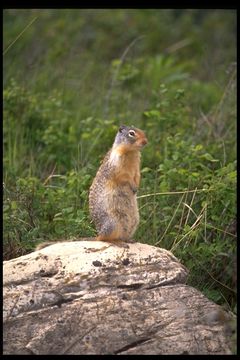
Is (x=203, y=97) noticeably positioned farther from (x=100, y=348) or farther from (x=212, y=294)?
(x=100, y=348)

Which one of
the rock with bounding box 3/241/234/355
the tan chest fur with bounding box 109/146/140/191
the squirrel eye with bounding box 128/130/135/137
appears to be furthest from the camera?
the squirrel eye with bounding box 128/130/135/137

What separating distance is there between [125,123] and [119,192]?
3.55m

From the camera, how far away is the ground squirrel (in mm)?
7262

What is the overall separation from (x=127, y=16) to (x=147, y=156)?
326 inches

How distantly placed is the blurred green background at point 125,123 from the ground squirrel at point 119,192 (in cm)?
37

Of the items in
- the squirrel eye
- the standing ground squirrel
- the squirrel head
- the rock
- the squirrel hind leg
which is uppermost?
the squirrel eye

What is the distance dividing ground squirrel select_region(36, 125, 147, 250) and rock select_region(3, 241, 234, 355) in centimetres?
60

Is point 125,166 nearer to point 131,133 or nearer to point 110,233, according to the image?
point 131,133

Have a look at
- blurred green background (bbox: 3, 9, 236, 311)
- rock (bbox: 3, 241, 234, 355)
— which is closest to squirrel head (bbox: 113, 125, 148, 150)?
blurred green background (bbox: 3, 9, 236, 311)

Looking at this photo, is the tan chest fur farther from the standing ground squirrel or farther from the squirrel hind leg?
the squirrel hind leg

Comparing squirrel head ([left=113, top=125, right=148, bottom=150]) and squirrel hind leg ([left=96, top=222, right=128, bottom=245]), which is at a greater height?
squirrel head ([left=113, top=125, right=148, bottom=150])

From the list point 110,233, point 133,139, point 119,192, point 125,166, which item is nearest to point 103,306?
point 110,233

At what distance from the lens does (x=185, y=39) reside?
1673 cm

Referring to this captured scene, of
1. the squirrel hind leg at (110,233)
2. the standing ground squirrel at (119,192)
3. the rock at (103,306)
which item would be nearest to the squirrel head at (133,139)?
the standing ground squirrel at (119,192)
